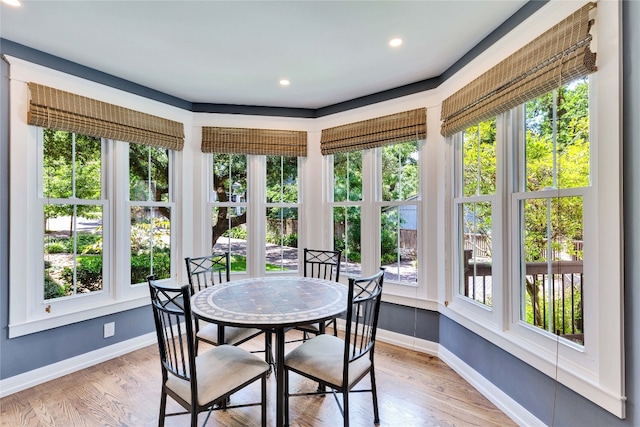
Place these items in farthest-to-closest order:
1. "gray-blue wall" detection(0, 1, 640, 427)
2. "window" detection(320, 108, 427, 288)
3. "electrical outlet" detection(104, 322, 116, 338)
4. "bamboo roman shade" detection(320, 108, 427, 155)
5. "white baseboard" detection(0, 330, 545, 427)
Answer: "window" detection(320, 108, 427, 288), "bamboo roman shade" detection(320, 108, 427, 155), "electrical outlet" detection(104, 322, 116, 338), "white baseboard" detection(0, 330, 545, 427), "gray-blue wall" detection(0, 1, 640, 427)

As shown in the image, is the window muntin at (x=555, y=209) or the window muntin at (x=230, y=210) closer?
the window muntin at (x=555, y=209)

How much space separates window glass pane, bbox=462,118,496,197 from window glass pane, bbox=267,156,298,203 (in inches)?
78.5

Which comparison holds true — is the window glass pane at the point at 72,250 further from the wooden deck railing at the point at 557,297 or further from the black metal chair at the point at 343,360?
the wooden deck railing at the point at 557,297

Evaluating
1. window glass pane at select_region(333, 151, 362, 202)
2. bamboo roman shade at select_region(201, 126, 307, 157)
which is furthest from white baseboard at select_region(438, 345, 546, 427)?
bamboo roman shade at select_region(201, 126, 307, 157)

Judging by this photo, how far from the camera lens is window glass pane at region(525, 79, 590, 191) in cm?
164

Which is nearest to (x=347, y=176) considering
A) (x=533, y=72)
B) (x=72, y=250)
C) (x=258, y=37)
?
(x=258, y=37)

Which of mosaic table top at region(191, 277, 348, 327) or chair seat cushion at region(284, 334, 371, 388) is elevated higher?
mosaic table top at region(191, 277, 348, 327)

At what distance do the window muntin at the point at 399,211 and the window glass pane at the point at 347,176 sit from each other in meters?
0.29

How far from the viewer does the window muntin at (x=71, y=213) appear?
256 cm

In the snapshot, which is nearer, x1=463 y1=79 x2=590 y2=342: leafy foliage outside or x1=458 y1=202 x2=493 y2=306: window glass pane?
x1=463 y1=79 x2=590 y2=342: leafy foliage outside

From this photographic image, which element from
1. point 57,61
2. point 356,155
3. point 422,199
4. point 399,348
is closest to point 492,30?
point 422,199

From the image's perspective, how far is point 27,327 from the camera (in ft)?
7.75

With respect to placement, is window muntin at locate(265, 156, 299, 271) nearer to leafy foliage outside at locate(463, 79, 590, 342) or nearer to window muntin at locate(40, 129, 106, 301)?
window muntin at locate(40, 129, 106, 301)

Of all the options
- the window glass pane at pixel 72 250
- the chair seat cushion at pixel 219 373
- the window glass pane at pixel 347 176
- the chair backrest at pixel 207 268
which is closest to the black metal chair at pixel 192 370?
the chair seat cushion at pixel 219 373
